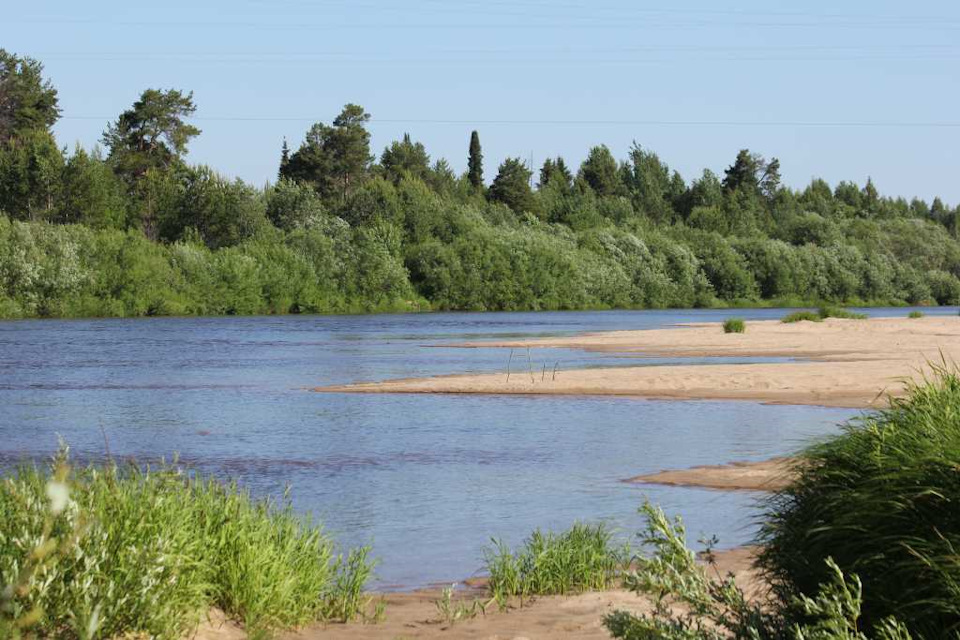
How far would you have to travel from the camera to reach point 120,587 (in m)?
6.98

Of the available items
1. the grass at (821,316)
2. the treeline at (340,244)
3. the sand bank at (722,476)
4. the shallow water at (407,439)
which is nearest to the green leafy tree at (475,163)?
the treeline at (340,244)

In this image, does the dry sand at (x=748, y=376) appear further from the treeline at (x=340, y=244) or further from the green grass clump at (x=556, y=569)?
the treeline at (x=340, y=244)

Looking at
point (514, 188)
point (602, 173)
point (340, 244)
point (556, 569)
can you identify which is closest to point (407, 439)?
point (556, 569)

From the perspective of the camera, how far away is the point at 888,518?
20.8 feet

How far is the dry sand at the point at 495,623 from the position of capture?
29.3 ft

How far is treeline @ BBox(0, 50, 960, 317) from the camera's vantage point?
93.4 meters

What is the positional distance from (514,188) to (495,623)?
13791 cm

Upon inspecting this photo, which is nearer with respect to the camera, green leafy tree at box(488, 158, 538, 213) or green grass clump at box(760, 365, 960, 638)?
green grass clump at box(760, 365, 960, 638)

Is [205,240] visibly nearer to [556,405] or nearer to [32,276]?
[32,276]

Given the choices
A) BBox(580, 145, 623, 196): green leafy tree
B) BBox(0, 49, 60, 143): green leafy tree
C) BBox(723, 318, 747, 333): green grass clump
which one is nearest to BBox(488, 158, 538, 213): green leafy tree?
BBox(580, 145, 623, 196): green leafy tree

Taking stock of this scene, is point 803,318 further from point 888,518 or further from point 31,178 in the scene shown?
point 888,518

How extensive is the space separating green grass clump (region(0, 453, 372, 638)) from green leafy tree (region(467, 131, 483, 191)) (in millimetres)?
156305

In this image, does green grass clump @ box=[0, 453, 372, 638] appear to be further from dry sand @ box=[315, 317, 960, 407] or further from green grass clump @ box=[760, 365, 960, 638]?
dry sand @ box=[315, 317, 960, 407]

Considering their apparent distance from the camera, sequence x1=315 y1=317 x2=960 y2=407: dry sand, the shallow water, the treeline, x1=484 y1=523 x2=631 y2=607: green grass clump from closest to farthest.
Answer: x1=484 y1=523 x2=631 y2=607: green grass clump → the shallow water → x1=315 y1=317 x2=960 y2=407: dry sand → the treeline
